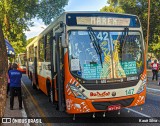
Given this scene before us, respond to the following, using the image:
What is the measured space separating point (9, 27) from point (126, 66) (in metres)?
24.6

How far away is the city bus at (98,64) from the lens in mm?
7531

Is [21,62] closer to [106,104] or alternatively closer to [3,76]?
[106,104]

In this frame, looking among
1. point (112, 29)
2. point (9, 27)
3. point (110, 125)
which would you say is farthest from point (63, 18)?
point (9, 27)

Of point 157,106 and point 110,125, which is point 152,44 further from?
point 110,125

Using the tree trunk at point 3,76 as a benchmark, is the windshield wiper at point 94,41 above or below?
above

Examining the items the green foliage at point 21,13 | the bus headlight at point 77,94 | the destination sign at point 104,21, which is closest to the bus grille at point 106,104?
the bus headlight at point 77,94

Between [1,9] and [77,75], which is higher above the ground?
[1,9]

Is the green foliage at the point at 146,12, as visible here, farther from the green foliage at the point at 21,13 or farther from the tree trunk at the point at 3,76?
the tree trunk at the point at 3,76

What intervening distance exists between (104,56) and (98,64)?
0.95 ft

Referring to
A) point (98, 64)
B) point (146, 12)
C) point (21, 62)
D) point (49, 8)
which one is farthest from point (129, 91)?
point (21, 62)

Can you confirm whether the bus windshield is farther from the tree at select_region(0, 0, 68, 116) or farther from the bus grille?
the tree at select_region(0, 0, 68, 116)

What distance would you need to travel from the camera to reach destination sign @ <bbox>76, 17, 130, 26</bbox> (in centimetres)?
788

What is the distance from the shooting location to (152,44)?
40188 mm

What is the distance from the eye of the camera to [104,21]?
26.5ft
